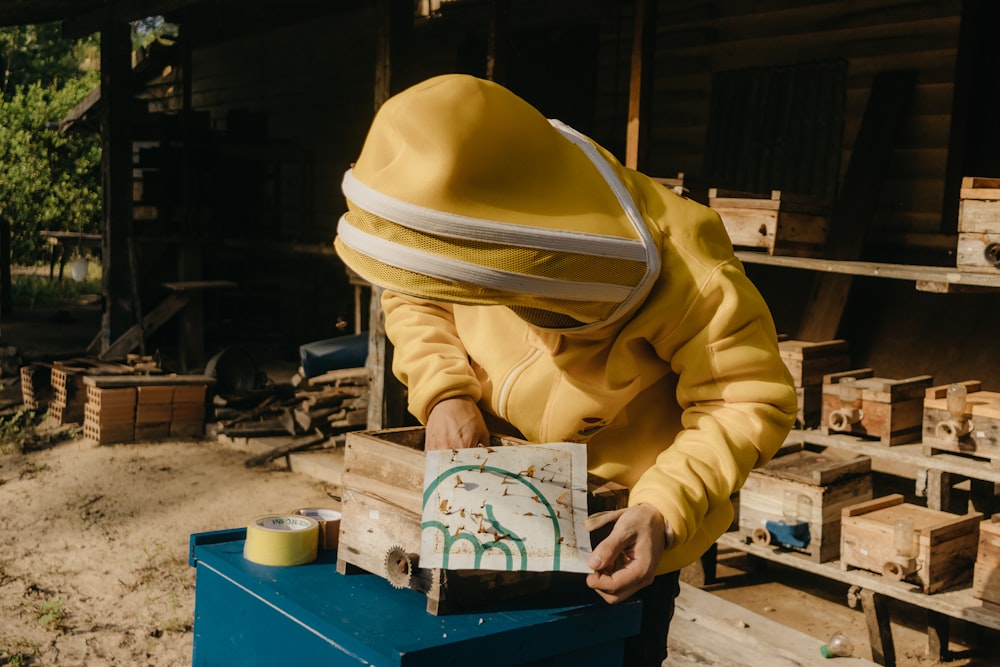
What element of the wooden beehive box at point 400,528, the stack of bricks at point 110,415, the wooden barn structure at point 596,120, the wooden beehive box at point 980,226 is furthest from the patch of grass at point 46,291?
the wooden beehive box at point 400,528

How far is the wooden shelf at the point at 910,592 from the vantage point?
474 cm

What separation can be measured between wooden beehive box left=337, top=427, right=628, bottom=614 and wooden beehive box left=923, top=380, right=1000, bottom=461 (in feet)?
11.5

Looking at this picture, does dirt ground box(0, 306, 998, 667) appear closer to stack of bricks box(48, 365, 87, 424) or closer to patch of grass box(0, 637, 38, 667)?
patch of grass box(0, 637, 38, 667)

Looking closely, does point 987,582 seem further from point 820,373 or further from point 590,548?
point 590,548

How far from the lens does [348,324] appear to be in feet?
40.9

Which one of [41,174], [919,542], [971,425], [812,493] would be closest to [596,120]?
[812,493]

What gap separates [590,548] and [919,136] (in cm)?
520

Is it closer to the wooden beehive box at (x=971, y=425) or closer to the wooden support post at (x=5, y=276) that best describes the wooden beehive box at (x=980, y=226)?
the wooden beehive box at (x=971, y=425)

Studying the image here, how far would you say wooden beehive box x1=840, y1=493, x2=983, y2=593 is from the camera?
492 cm

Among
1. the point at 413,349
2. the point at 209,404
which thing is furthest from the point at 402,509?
the point at 209,404

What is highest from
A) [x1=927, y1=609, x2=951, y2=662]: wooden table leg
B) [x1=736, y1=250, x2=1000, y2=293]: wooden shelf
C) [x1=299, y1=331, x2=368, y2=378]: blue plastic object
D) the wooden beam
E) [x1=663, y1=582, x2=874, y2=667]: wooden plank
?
the wooden beam

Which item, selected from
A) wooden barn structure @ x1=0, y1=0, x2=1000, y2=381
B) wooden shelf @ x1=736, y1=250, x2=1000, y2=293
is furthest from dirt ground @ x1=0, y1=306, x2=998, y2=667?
wooden shelf @ x1=736, y1=250, x2=1000, y2=293

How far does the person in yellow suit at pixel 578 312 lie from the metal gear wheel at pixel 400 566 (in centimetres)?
26

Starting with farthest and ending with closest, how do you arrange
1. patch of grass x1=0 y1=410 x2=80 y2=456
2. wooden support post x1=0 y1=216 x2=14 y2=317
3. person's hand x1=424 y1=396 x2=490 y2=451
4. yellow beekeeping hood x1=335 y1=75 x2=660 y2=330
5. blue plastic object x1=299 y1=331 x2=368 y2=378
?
wooden support post x1=0 y1=216 x2=14 y2=317, blue plastic object x1=299 y1=331 x2=368 y2=378, patch of grass x1=0 y1=410 x2=80 y2=456, person's hand x1=424 y1=396 x2=490 y2=451, yellow beekeeping hood x1=335 y1=75 x2=660 y2=330
